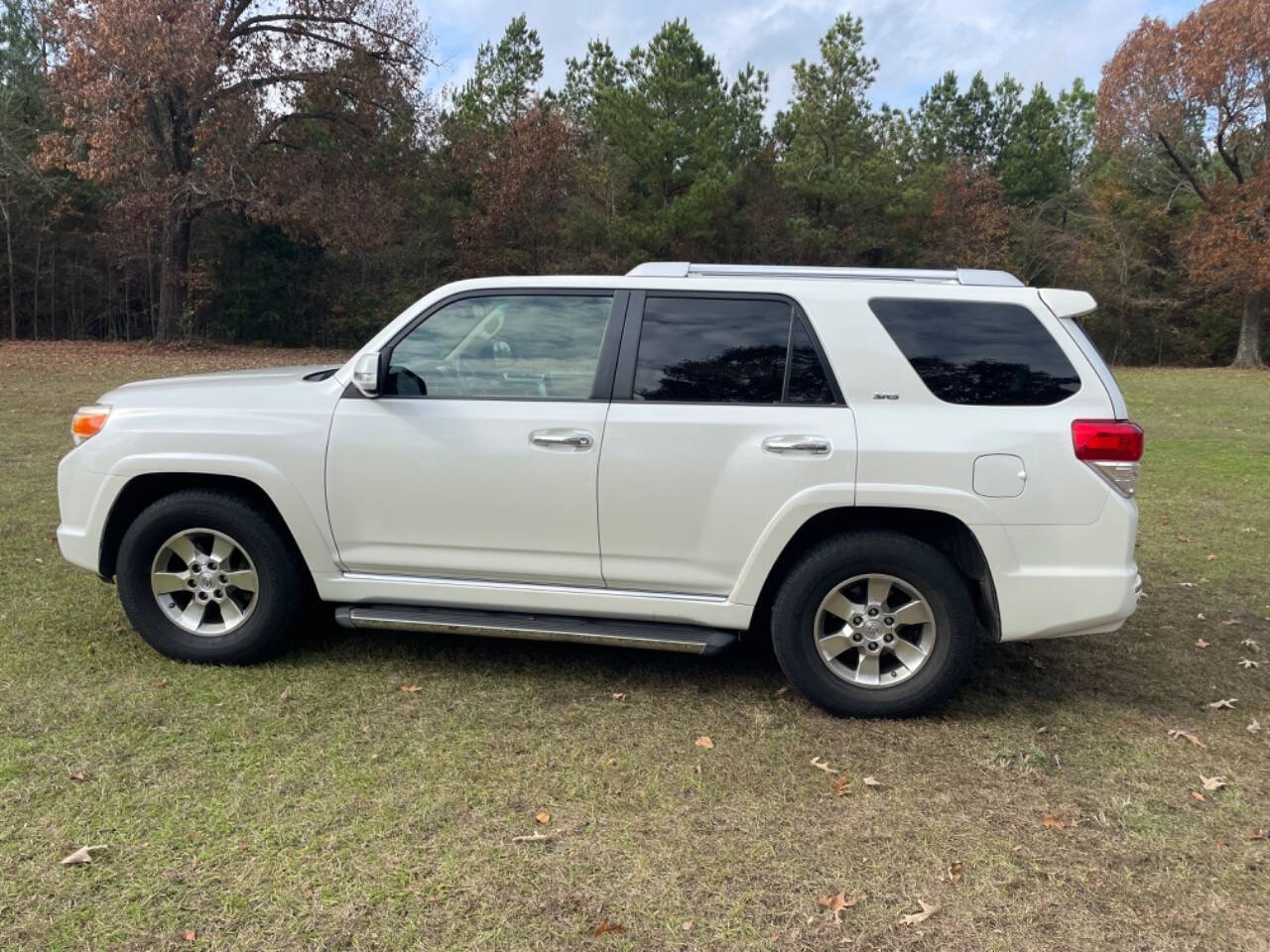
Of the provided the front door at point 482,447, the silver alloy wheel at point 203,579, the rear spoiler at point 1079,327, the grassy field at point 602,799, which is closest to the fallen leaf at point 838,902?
the grassy field at point 602,799

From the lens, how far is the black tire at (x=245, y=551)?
4.24 meters

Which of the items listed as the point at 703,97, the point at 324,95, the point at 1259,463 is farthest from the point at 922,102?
the point at 1259,463

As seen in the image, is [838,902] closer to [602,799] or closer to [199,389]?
[602,799]

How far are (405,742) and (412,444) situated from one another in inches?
48.9

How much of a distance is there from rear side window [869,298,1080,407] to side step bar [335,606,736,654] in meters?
1.38

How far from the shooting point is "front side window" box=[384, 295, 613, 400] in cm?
416

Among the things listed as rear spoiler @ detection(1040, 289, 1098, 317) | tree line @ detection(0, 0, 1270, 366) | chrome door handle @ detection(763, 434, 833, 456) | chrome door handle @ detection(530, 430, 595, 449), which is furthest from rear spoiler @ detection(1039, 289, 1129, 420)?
tree line @ detection(0, 0, 1270, 366)

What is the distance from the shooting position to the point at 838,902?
2.76 m

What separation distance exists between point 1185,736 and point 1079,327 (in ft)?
5.66

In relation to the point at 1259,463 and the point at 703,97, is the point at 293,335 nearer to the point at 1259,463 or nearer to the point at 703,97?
the point at 703,97

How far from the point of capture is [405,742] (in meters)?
3.67

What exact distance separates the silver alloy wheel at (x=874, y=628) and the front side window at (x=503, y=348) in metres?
1.44

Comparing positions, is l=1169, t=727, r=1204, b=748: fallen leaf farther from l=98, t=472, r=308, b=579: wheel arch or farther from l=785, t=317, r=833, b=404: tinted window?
l=98, t=472, r=308, b=579: wheel arch

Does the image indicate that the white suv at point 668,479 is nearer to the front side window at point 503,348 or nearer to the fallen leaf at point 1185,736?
the front side window at point 503,348
